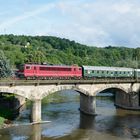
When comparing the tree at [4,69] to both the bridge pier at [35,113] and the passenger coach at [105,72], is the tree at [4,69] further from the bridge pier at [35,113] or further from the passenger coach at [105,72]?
the bridge pier at [35,113]

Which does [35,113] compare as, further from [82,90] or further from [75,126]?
[82,90]

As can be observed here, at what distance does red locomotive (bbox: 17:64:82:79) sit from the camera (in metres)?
78.5

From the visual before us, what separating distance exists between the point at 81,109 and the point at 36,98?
20.1m

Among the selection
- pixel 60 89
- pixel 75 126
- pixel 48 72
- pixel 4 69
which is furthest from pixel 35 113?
pixel 4 69

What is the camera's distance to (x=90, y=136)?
62594mm

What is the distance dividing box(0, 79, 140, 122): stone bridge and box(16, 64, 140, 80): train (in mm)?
5064

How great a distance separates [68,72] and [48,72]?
6443mm

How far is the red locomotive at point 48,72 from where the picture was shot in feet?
258

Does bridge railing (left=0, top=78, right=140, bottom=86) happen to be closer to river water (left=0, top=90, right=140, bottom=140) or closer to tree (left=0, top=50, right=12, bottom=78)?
river water (left=0, top=90, right=140, bottom=140)

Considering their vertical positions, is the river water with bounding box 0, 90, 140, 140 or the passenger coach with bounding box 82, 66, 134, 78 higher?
the passenger coach with bounding box 82, 66, 134, 78

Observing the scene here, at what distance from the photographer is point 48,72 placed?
81.9 meters

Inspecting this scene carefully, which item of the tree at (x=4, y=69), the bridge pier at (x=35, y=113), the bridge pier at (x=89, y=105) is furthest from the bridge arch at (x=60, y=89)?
the tree at (x=4, y=69)

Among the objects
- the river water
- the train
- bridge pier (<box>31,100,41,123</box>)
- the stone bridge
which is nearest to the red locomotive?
the train

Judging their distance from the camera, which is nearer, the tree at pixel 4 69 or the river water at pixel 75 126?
the river water at pixel 75 126
